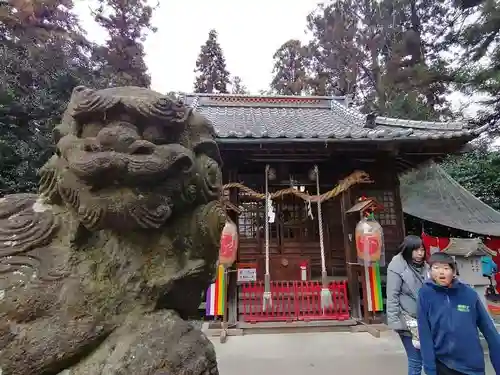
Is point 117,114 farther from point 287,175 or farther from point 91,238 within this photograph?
point 287,175

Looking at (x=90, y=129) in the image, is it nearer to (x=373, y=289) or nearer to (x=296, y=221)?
(x=373, y=289)

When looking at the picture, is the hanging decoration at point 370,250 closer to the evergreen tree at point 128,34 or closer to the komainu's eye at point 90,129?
the komainu's eye at point 90,129

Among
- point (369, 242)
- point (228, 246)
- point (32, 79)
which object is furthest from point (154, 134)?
point (32, 79)

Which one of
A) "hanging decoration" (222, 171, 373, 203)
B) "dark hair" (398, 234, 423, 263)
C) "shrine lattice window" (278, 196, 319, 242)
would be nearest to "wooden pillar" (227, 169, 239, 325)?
"hanging decoration" (222, 171, 373, 203)

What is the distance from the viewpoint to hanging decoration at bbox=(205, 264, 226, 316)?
19.7 ft

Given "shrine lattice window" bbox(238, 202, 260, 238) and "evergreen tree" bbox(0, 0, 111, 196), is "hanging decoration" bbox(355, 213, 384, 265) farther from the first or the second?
"evergreen tree" bbox(0, 0, 111, 196)

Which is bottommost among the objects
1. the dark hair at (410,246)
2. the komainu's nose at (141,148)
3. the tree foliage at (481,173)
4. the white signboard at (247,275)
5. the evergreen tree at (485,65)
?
the white signboard at (247,275)

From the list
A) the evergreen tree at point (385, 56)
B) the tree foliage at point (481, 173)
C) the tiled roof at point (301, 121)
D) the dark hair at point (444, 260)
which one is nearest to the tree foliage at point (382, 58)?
the evergreen tree at point (385, 56)

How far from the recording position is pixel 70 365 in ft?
4.34

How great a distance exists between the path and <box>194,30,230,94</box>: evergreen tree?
20221 mm

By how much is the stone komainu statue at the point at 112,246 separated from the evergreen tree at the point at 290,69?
22150 millimetres

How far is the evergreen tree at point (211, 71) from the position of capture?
23734 mm

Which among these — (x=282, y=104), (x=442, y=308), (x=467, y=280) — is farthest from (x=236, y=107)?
(x=442, y=308)

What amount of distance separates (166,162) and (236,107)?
30.6 feet
